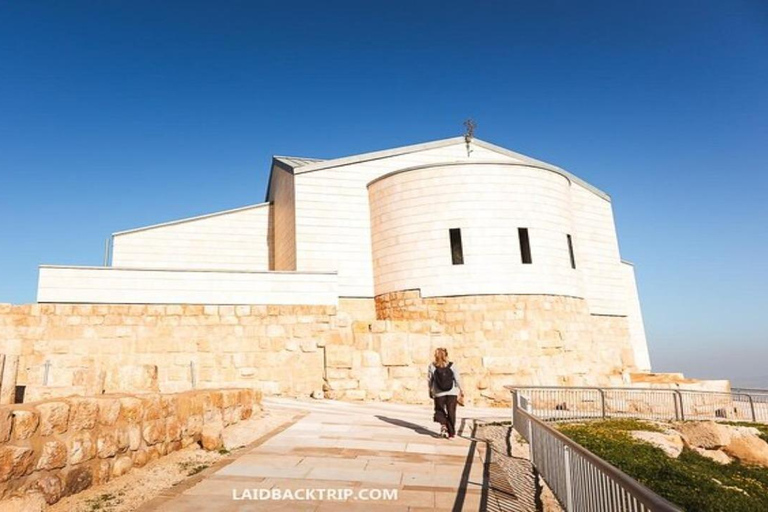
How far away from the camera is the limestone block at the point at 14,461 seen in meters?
3.94

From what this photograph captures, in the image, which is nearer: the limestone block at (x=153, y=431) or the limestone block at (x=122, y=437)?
the limestone block at (x=122, y=437)

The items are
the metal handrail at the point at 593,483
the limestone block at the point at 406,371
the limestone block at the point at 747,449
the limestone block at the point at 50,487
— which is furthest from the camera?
the limestone block at the point at 406,371

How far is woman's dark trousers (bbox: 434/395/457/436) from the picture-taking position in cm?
872

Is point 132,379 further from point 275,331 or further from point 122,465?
point 275,331

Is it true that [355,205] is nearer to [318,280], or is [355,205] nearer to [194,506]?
[318,280]

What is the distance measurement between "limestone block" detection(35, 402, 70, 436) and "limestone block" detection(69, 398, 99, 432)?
7 centimetres

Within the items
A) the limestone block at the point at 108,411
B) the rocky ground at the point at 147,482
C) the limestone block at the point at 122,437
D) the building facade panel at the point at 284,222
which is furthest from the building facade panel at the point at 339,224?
the limestone block at the point at 108,411

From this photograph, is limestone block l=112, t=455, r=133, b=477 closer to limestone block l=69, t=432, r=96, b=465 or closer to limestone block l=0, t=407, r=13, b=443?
limestone block l=69, t=432, r=96, b=465

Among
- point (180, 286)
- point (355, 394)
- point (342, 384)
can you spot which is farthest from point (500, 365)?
point (180, 286)

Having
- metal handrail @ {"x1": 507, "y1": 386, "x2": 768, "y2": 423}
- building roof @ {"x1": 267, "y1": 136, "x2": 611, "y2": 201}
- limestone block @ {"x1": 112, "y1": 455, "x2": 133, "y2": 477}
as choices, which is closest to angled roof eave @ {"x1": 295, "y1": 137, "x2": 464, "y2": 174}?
building roof @ {"x1": 267, "y1": 136, "x2": 611, "y2": 201}

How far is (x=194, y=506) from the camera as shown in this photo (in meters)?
4.60

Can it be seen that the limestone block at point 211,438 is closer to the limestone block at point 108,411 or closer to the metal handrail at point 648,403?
the limestone block at point 108,411

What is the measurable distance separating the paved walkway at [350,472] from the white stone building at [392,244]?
7572 millimetres

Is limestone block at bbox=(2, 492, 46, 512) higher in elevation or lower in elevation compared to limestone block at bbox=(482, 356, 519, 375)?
lower
